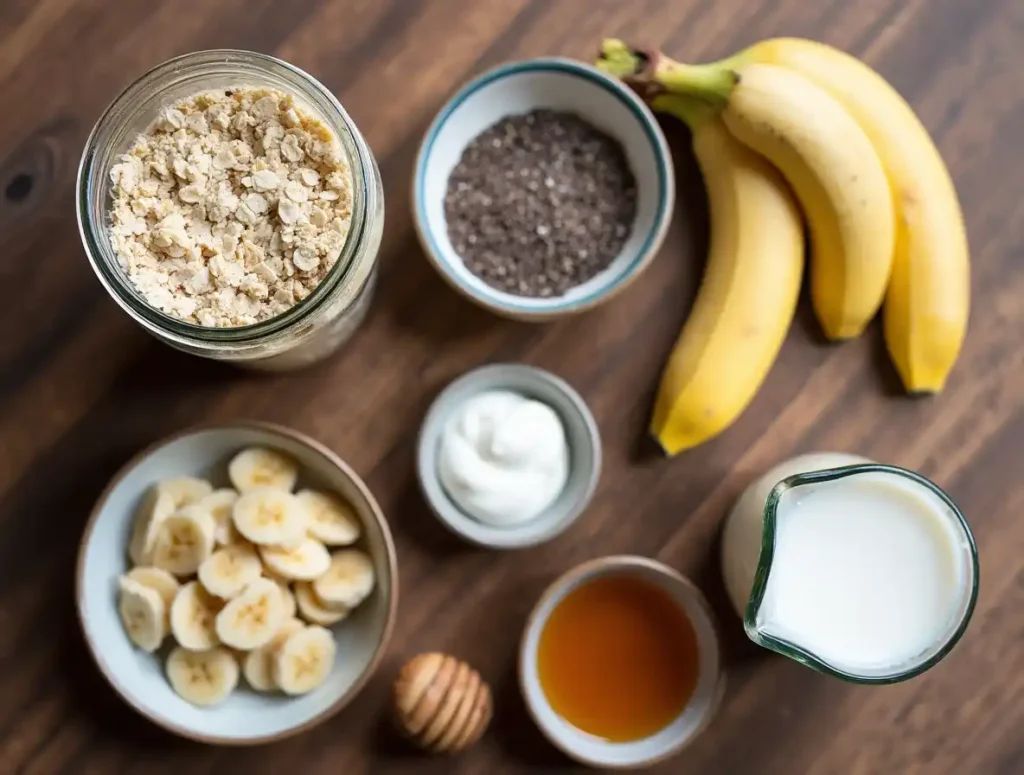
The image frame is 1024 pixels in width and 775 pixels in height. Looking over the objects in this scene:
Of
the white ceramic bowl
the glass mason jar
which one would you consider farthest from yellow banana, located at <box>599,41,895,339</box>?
the white ceramic bowl

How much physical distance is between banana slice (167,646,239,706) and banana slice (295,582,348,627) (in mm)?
85

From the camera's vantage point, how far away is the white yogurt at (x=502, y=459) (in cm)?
91

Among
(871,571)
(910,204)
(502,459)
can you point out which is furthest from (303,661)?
(910,204)

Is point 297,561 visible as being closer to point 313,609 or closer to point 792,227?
point 313,609

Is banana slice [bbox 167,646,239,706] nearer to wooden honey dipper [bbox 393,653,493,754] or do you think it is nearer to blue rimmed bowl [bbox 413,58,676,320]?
wooden honey dipper [bbox 393,653,493,754]

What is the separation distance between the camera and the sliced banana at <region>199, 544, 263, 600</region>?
90cm

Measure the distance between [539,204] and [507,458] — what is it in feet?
0.88

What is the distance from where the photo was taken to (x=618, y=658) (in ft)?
3.19

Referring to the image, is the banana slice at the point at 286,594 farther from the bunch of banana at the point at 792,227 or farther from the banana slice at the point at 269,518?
the bunch of banana at the point at 792,227

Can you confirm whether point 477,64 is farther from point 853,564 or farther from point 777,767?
point 777,767

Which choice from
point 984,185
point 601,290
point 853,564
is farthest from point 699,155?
point 853,564

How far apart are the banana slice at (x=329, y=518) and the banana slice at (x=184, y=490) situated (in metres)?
0.10

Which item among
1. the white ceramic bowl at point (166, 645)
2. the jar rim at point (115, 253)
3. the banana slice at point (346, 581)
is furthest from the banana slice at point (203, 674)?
the jar rim at point (115, 253)

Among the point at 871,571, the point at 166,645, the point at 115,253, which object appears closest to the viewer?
the point at 115,253
